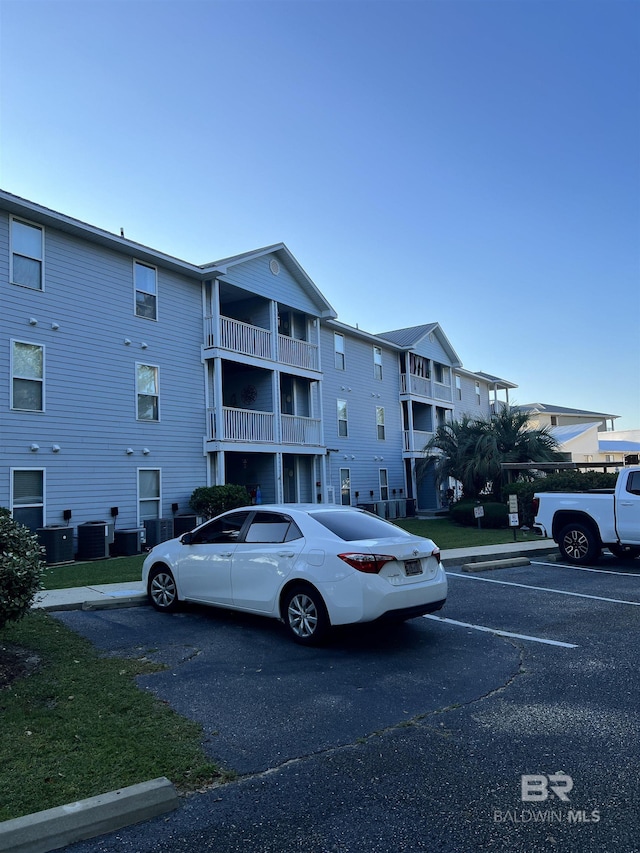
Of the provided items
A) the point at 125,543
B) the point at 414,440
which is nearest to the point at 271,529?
the point at 125,543

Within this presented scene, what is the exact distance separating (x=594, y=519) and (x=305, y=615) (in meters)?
8.24

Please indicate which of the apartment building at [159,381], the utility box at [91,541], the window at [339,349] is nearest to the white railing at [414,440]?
the apartment building at [159,381]

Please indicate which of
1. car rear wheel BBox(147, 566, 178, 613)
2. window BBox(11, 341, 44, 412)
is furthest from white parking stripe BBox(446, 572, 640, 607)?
window BBox(11, 341, 44, 412)

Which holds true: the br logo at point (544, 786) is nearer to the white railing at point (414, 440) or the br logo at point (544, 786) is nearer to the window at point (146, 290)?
the window at point (146, 290)

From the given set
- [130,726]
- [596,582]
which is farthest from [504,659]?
[596,582]

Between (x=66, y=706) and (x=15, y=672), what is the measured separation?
3.65 ft

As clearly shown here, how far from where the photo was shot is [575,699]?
5066 mm

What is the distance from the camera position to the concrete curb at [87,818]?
3.11 m

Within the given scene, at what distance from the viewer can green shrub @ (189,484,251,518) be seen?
17.6 metres

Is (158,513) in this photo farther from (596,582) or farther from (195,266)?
(596,582)

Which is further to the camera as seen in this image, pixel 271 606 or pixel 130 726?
pixel 271 606

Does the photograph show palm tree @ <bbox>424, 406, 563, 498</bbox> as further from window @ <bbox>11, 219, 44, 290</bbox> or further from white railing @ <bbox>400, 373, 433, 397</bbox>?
window @ <bbox>11, 219, 44, 290</bbox>

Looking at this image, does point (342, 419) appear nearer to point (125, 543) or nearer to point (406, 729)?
point (125, 543)

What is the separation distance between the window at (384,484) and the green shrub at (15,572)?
23079 millimetres
